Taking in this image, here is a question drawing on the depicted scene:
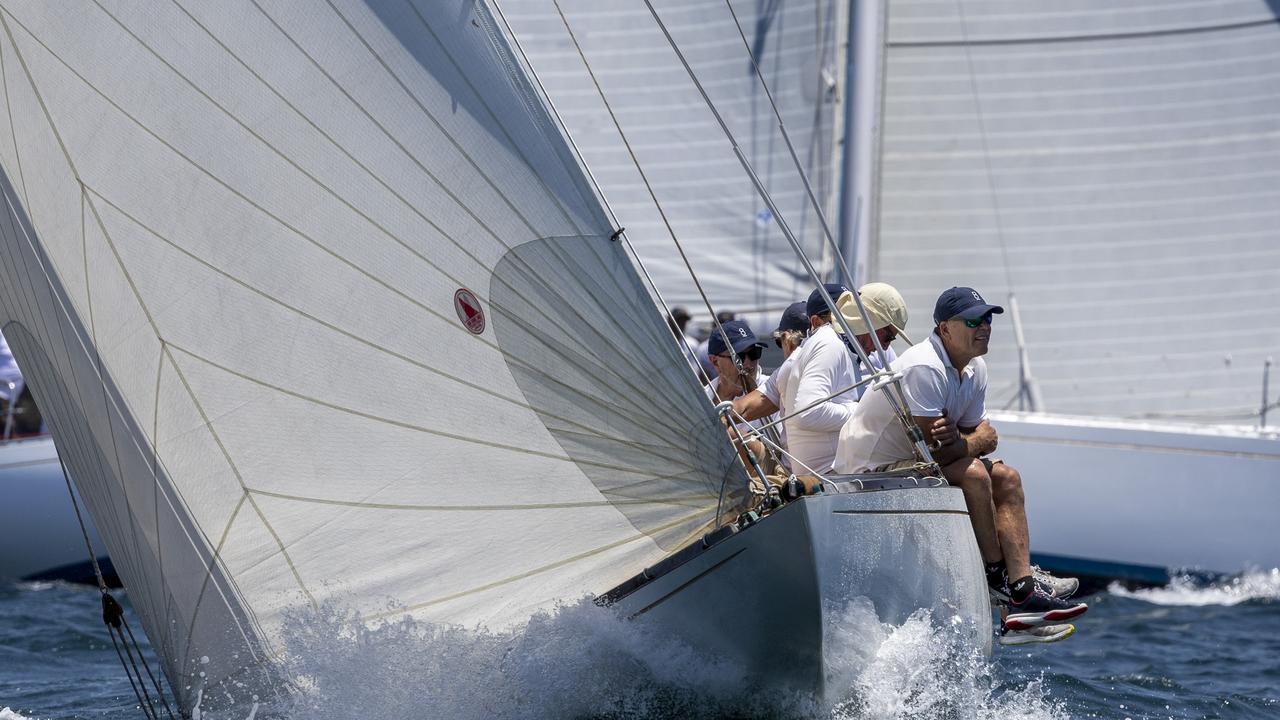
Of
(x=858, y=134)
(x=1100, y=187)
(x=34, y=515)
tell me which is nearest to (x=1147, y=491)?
(x=1100, y=187)

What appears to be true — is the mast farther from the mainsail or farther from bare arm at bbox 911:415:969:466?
the mainsail

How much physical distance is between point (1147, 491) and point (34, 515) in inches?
297

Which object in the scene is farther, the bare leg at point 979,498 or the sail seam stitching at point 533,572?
the bare leg at point 979,498

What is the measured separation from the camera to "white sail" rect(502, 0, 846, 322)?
408 inches

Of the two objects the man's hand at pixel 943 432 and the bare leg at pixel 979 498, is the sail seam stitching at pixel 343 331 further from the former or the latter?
the bare leg at pixel 979 498

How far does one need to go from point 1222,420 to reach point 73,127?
8282mm

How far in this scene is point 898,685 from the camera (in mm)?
4258

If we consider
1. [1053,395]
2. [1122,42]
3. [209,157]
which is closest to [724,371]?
[209,157]

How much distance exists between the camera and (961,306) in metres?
4.63

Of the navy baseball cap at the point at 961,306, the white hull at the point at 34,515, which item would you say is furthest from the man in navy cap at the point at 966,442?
the white hull at the point at 34,515

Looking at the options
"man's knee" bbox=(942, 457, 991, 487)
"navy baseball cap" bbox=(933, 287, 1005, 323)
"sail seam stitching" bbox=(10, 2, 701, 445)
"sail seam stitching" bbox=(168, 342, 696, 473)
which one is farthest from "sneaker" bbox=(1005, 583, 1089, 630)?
"sail seam stitching" bbox=(10, 2, 701, 445)

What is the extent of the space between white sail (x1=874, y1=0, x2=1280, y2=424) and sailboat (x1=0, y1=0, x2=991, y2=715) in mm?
6542

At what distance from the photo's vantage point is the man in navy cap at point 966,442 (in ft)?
15.1

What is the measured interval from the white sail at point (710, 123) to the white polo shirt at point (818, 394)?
16.9 feet
